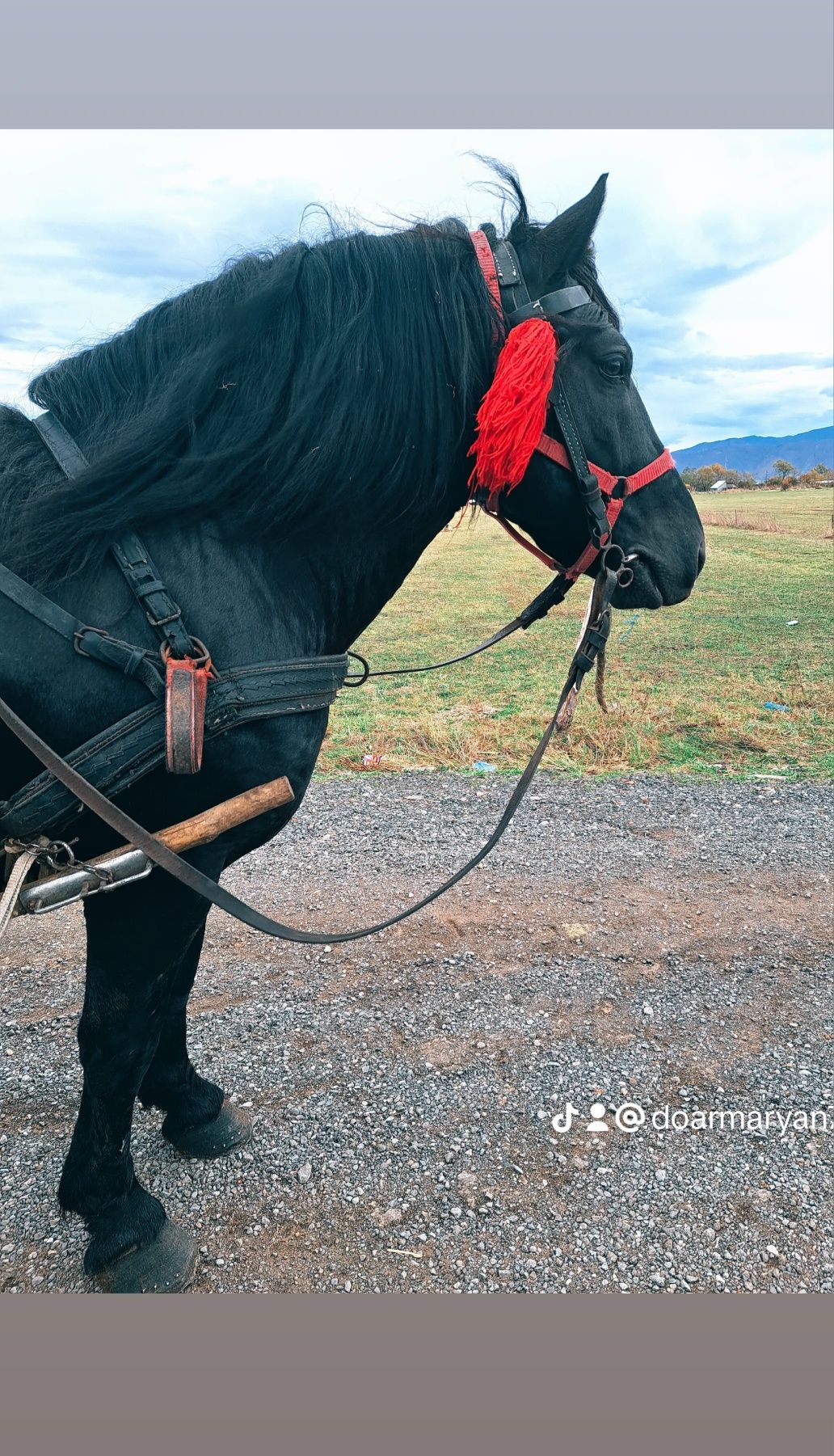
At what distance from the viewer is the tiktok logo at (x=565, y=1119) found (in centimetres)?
281

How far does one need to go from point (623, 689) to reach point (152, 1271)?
7.04 metres

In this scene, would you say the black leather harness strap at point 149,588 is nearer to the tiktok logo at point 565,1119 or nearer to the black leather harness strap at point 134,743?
the black leather harness strap at point 134,743

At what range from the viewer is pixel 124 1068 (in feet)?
7.20

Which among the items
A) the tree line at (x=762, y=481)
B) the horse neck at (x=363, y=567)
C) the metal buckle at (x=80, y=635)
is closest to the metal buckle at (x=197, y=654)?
the metal buckle at (x=80, y=635)

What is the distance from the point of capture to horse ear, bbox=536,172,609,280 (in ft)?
6.81

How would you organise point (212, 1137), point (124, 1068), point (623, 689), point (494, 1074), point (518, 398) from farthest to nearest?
point (623, 689) → point (494, 1074) → point (212, 1137) → point (124, 1068) → point (518, 398)

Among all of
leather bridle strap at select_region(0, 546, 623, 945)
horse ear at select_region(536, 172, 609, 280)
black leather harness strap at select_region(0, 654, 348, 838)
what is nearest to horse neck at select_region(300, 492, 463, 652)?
black leather harness strap at select_region(0, 654, 348, 838)

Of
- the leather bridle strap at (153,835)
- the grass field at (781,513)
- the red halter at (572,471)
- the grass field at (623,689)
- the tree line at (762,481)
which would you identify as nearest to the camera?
the leather bridle strap at (153,835)

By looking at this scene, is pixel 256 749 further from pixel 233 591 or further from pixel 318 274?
pixel 318 274

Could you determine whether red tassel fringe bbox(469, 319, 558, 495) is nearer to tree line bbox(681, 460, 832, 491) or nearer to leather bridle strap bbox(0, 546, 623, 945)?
leather bridle strap bbox(0, 546, 623, 945)

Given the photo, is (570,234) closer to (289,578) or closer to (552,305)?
(552,305)

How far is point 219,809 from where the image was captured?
1.90 metres

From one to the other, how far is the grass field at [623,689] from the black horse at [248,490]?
431mm

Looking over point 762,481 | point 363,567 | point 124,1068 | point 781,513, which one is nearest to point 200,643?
point 363,567
